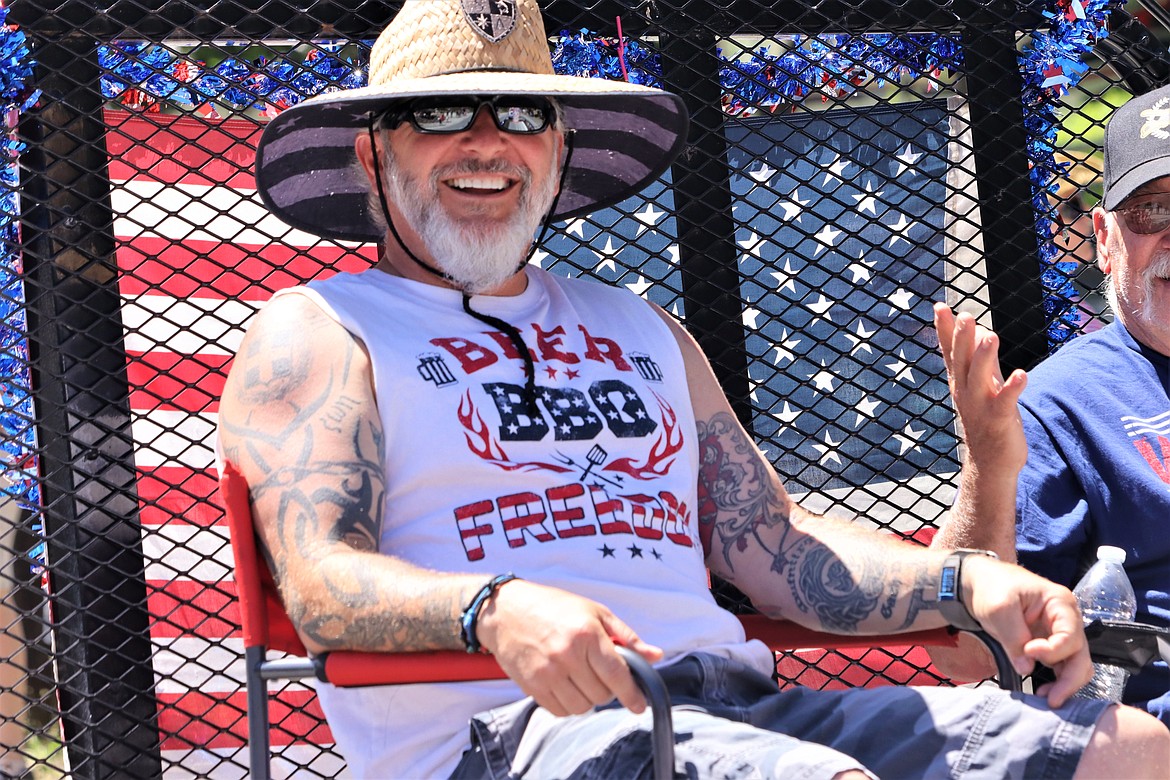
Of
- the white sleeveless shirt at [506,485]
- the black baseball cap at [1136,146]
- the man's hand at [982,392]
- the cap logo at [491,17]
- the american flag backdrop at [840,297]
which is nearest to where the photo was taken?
the white sleeveless shirt at [506,485]

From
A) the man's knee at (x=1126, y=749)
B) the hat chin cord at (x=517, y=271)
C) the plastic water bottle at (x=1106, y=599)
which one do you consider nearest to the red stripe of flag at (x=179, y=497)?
the hat chin cord at (x=517, y=271)

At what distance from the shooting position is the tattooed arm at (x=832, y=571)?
1859 millimetres

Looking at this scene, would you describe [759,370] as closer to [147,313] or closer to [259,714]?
[147,313]

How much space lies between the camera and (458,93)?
2.20 metres

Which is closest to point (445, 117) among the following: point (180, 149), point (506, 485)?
point (506, 485)

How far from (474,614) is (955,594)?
29.9 inches

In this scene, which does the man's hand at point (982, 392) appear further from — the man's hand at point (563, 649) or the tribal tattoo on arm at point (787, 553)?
the man's hand at point (563, 649)

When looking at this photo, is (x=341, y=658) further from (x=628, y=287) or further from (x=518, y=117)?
(x=628, y=287)

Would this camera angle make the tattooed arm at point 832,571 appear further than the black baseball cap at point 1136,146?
No

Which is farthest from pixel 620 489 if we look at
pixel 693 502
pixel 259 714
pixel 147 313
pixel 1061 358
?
pixel 147 313

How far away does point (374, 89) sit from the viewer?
2.23 meters

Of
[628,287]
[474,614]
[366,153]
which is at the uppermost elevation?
[366,153]

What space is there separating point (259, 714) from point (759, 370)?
1.59m

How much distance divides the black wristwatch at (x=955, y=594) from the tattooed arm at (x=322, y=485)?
75cm
